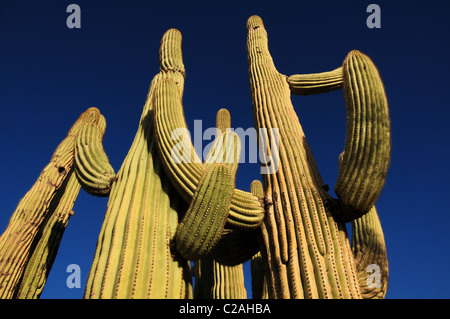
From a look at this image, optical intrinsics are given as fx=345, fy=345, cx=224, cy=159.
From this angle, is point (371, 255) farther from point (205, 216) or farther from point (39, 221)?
point (39, 221)

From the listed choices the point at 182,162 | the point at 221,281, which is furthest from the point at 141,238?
the point at 221,281

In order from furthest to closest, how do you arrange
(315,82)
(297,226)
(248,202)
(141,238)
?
1. (315,82)
2. (248,202)
3. (297,226)
4. (141,238)

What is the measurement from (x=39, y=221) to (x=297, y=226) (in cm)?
424

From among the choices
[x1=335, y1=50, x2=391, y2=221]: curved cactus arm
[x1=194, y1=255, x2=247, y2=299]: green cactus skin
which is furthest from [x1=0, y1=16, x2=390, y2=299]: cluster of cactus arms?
[x1=194, y1=255, x2=247, y2=299]: green cactus skin

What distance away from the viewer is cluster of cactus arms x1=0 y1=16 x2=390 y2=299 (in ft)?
10.5

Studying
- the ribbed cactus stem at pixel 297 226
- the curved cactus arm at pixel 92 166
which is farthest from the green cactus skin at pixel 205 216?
the curved cactus arm at pixel 92 166

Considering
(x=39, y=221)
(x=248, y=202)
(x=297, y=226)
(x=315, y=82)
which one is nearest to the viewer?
(x=297, y=226)

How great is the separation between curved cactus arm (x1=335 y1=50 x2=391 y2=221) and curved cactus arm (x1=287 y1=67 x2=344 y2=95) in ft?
3.66

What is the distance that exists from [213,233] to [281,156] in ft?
4.47

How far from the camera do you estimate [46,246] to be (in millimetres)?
5840

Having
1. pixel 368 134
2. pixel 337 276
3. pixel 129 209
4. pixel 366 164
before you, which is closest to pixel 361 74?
pixel 368 134

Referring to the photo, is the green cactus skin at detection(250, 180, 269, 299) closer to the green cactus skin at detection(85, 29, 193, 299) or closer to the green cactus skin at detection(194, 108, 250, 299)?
the green cactus skin at detection(194, 108, 250, 299)

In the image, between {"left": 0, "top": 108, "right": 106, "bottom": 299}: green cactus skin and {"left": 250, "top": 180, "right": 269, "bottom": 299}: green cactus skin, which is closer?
{"left": 0, "top": 108, "right": 106, "bottom": 299}: green cactus skin

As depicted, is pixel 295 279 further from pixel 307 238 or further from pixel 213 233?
pixel 213 233
